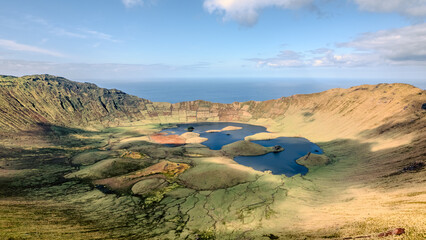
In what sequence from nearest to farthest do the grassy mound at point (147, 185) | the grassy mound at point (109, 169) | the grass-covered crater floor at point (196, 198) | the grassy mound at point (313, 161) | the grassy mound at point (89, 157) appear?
the grass-covered crater floor at point (196, 198) → the grassy mound at point (147, 185) → the grassy mound at point (109, 169) → the grassy mound at point (313, 161) → the grassy mound at point (89, 157)

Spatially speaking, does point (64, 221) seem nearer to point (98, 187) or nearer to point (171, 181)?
point (98, 187)

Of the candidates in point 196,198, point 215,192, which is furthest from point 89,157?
point 215,192

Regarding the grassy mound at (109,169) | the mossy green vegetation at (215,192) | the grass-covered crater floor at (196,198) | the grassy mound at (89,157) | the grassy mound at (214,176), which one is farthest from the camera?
the grassy mound at (89,157)

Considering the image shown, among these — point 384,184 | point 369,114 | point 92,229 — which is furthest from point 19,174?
point 369,114

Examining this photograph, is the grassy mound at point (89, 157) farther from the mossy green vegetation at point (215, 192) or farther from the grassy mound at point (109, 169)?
the grassy mound at point (109, 169)

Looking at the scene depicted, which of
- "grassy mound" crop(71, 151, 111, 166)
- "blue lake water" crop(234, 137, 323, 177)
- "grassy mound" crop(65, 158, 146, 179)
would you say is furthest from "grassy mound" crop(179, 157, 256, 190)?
"grassy mound" crop(71, 151, 111, 166)

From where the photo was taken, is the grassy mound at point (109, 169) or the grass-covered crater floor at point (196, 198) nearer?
the grass-covered crater floor at point (196, 198)

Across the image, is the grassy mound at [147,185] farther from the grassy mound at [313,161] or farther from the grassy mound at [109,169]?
the grassy mound at [313,161]

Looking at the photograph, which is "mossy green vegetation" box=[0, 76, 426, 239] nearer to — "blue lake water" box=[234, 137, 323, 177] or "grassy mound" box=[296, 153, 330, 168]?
"grassy mound" box=[296, 153, 330, 168]

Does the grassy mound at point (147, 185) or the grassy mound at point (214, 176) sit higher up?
the grassy mound at point (214, 176)

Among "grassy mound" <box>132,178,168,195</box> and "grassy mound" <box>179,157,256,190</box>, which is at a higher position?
"grassy mound" <box>179,157,256,190</box>

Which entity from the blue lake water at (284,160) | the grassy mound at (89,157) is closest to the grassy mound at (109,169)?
the grassy mound at (89,157)
